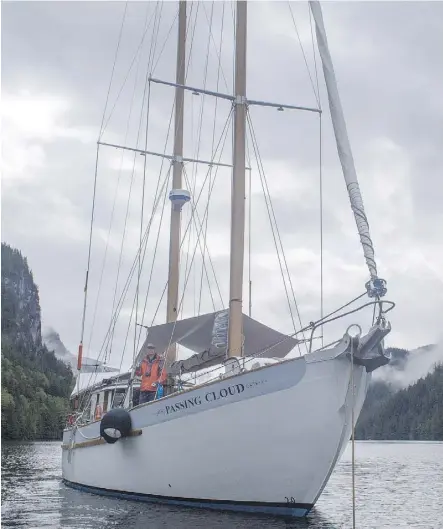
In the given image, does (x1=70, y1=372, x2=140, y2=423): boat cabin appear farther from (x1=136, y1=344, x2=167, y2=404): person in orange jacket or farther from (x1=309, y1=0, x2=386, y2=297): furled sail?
(x1=309, y1=0, x2=386, y2=297): furled sail

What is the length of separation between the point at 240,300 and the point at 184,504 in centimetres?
526

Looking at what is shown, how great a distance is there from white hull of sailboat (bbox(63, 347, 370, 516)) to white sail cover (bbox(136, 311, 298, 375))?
9.05 ft

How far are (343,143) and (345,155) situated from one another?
30 centimetres

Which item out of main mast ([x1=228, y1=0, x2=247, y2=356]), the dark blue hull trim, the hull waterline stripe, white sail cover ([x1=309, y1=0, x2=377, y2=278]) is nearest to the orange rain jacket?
the hull waterline stripe

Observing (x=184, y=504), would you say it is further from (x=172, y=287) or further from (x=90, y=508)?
(x=172, y=287)

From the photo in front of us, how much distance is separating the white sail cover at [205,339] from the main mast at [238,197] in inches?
37.0

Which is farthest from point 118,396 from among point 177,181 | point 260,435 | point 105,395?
point 177,181

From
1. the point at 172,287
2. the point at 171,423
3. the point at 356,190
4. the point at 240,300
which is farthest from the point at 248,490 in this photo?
the point at 172,287

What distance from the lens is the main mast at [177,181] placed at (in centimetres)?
2530

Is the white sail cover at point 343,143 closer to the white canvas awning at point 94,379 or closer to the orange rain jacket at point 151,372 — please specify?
the orange rain jacket at point 151,372

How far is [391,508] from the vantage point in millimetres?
20344

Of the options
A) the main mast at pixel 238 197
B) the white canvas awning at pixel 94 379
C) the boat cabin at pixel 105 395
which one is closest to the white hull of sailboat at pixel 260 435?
the main mast at pixel 238 197

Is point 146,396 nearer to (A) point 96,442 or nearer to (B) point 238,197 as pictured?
(A) point 96,442

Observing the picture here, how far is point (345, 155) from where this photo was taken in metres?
14.1
